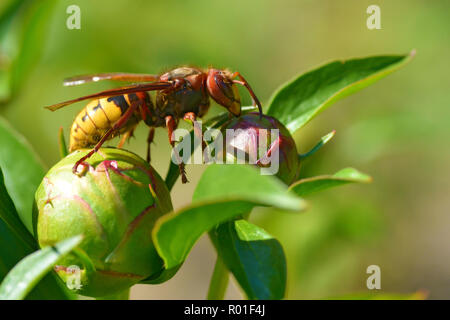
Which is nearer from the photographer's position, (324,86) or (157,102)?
(324,86)

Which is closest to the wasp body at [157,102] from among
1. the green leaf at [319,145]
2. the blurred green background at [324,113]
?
the green leaf at [319,145]

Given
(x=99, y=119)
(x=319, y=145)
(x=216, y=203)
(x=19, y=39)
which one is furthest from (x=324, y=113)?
(x=216, y=203)

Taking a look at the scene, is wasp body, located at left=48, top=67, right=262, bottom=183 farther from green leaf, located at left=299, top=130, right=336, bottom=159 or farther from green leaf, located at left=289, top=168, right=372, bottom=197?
green leaf, located at left=289, top=168, right=372, bottom=197

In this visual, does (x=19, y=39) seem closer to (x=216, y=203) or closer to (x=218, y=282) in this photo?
(x=218, y=282)

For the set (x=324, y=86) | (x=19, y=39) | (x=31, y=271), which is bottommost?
(x=31, y=271)

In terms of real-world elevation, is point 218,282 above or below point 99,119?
below

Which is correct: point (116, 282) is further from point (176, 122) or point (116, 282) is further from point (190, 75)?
point (190, 75)
